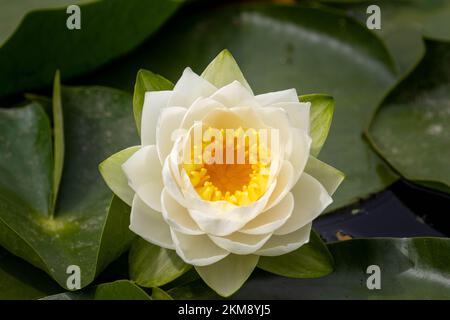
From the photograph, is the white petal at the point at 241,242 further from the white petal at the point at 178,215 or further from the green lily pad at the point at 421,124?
the green lily pad at the point at 421,124

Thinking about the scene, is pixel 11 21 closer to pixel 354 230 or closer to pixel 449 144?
pixel 354 230

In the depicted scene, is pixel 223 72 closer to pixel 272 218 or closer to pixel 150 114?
pixel 150 114

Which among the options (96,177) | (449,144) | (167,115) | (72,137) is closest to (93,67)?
(72,137)

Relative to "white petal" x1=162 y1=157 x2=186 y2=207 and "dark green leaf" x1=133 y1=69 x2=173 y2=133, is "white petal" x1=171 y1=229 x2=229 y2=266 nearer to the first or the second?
"white petal" x1=162 y1=157 x2=186 y2=207

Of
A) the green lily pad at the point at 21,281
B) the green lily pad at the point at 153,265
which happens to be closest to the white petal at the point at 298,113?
the green lily pad at the point at 153,265

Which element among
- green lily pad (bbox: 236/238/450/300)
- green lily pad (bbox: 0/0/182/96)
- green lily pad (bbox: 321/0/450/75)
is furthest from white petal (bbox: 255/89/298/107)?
green lily pad (bbox: 321/0/450/75)
